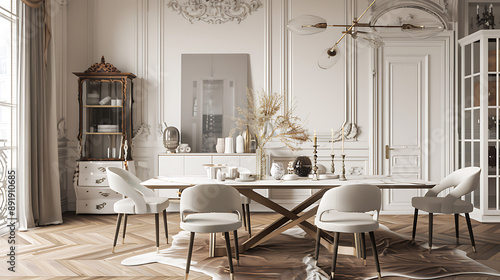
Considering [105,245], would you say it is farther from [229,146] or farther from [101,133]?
[229,146]

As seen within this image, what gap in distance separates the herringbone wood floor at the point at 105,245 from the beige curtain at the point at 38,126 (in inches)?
9.7

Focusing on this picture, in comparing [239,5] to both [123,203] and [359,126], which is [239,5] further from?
[123,203]

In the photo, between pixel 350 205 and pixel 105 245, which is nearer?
pixel 350 205

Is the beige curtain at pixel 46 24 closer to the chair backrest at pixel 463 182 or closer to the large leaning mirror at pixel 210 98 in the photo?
the large leaning mirror at pixel 210 98

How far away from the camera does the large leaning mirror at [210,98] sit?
235 inches

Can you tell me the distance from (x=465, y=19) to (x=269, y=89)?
2892mm

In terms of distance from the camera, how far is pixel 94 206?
5.67 meters

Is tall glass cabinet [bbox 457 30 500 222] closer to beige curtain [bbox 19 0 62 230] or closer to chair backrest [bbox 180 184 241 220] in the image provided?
chair backrest [bbox 180 184 241 220]

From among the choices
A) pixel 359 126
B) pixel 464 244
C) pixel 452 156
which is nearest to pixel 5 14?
pixel 359 126

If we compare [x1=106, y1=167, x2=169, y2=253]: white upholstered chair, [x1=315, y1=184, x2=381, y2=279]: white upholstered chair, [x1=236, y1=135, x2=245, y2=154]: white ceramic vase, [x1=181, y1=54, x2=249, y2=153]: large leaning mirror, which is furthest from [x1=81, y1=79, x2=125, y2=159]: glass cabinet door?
[x1=315, y1=184, x2=381, y2=279]: white upholstered chair

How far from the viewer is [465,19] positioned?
6.06m

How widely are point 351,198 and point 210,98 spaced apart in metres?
3.30

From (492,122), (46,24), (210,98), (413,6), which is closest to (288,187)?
(210,98)

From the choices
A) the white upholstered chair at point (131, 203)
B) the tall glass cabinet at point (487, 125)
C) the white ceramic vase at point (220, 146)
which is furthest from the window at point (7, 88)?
the tall glass cabinet at point (487, 125)
